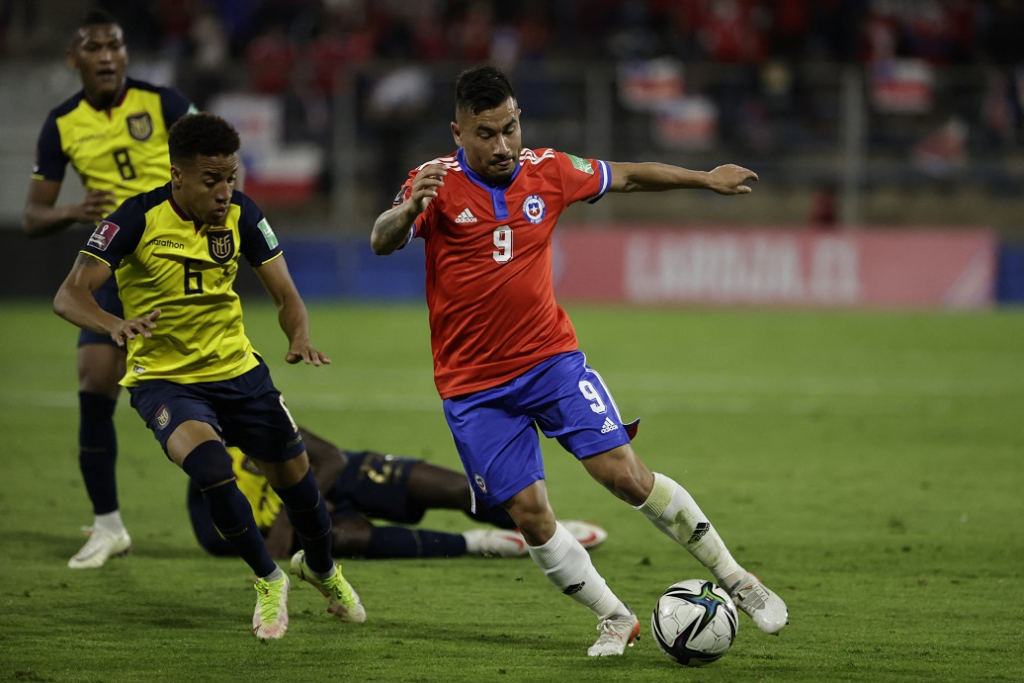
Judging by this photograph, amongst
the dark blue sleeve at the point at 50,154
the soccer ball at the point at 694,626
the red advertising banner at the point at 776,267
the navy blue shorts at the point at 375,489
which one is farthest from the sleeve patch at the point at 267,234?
the red advertising banner at the point at 776,267

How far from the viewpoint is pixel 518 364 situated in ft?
17.6

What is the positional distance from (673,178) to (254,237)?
174 centimetres

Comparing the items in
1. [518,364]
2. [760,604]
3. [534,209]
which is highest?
[534,209]

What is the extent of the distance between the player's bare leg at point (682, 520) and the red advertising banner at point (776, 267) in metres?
15.5

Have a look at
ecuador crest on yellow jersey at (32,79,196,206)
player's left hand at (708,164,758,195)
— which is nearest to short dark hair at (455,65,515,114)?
player's left hand at (708,164,758,195)

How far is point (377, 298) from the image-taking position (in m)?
21.8

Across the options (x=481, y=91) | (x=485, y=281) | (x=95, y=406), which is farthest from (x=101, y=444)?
(x=481, y=91)

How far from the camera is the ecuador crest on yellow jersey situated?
287 inches

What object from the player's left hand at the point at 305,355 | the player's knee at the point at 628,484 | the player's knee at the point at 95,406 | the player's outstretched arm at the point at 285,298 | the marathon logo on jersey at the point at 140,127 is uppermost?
the marathon logo on jersey at the point at 140,127

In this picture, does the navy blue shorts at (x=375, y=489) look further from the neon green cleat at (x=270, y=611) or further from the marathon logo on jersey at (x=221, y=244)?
the marathon logo on jersey at (x=221, y=244)

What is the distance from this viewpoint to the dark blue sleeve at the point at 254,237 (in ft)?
19.2

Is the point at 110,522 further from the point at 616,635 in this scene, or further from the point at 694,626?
the point at 694,626

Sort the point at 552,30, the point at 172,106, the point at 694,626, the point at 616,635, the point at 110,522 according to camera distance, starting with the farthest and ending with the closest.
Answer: the point at 552,30 → the point at 172,106 → the point at 110,522 → the point at 616,635 → the point at 694,626

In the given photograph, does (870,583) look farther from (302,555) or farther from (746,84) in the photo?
(746,84)
